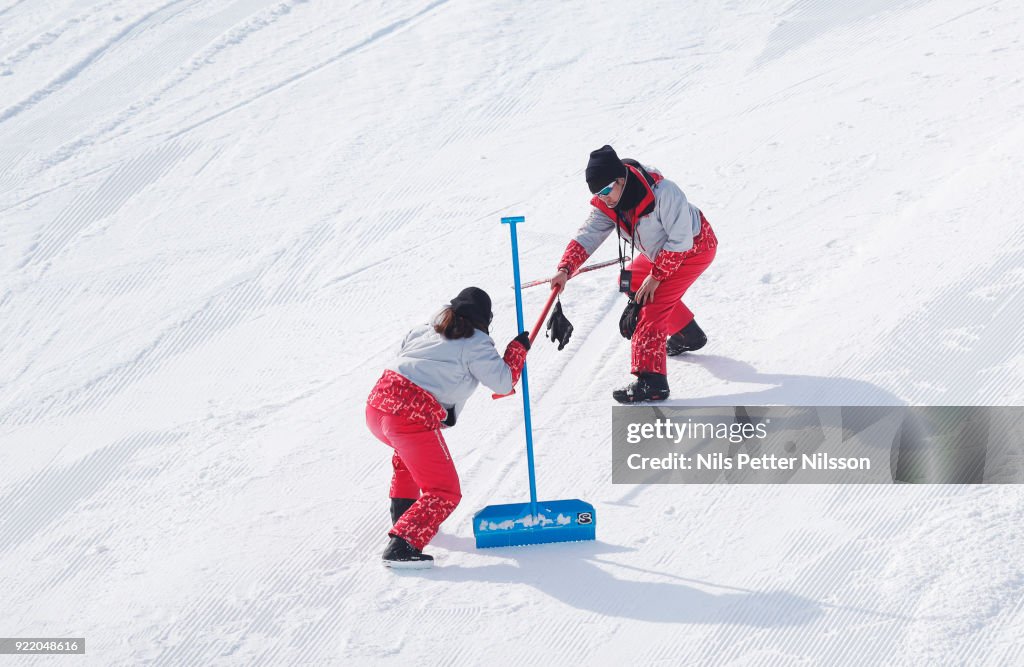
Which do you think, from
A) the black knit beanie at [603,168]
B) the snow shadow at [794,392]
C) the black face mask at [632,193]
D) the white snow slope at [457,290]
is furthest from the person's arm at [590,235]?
the snow shadow at [794,392]

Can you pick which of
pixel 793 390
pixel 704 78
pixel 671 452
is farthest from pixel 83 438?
pixel 704 78

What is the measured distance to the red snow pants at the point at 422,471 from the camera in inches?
173

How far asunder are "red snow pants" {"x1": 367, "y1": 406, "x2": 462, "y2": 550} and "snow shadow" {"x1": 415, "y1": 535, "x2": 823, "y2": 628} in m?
0.20

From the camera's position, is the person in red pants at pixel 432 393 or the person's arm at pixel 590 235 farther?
the person's arm at pixel 590 235

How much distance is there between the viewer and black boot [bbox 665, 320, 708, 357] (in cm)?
585

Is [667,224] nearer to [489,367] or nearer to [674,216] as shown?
[674,216]

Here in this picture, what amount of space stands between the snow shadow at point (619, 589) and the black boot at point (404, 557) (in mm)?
38

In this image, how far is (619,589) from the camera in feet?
14.0

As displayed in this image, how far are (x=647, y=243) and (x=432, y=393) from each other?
152cm

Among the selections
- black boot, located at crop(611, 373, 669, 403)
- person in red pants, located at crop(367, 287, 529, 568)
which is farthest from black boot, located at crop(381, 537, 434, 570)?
black boot, located at crop(611, 373, 669, 403)

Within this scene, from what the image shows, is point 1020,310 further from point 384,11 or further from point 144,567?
point 384,11

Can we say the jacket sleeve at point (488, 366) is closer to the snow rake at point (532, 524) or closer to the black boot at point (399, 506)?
the snow rake at point (532, 524)

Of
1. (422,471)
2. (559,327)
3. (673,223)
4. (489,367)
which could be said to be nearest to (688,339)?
(673,223)

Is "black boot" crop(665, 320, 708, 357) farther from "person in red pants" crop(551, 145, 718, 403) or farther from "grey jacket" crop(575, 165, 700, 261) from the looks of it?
"grey jacket" crop(575, 165, 700, 261)
